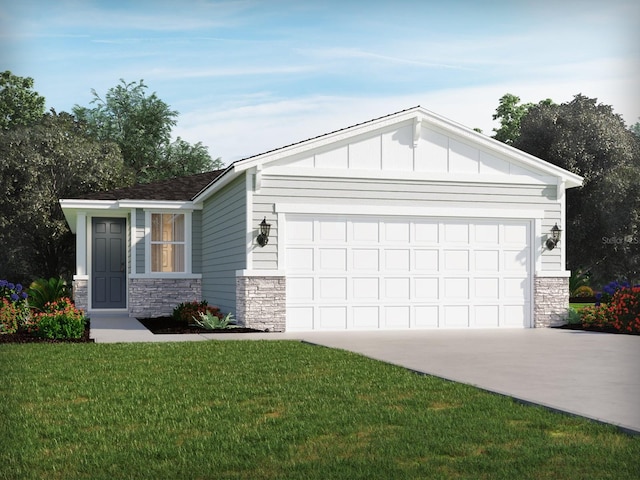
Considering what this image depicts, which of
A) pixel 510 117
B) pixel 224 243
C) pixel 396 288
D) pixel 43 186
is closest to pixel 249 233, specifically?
pixel 224 243

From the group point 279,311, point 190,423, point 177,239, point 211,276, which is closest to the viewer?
point 190,423

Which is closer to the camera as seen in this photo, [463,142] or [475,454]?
[475,454]

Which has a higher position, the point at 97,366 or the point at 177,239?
the point at 177,239

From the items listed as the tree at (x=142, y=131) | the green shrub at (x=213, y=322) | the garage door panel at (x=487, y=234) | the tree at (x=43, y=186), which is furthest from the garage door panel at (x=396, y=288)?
the tree at (x=142, y=131)

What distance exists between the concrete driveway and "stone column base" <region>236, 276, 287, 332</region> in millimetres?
869

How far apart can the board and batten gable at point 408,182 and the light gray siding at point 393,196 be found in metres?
0.02

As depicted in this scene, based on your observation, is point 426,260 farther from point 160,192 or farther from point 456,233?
point 160,192

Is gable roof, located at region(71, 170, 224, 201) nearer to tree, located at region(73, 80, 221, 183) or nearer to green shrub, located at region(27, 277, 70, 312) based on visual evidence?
green shrub, located at region(27, 277, 70, 312)

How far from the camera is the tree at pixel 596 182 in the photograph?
2952 cm

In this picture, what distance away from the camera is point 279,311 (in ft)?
48.5

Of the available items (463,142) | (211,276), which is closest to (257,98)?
(463,142)

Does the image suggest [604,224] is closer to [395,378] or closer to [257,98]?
[395,378]

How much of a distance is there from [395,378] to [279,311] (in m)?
6.81

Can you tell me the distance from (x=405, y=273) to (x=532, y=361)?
573 centimetres
